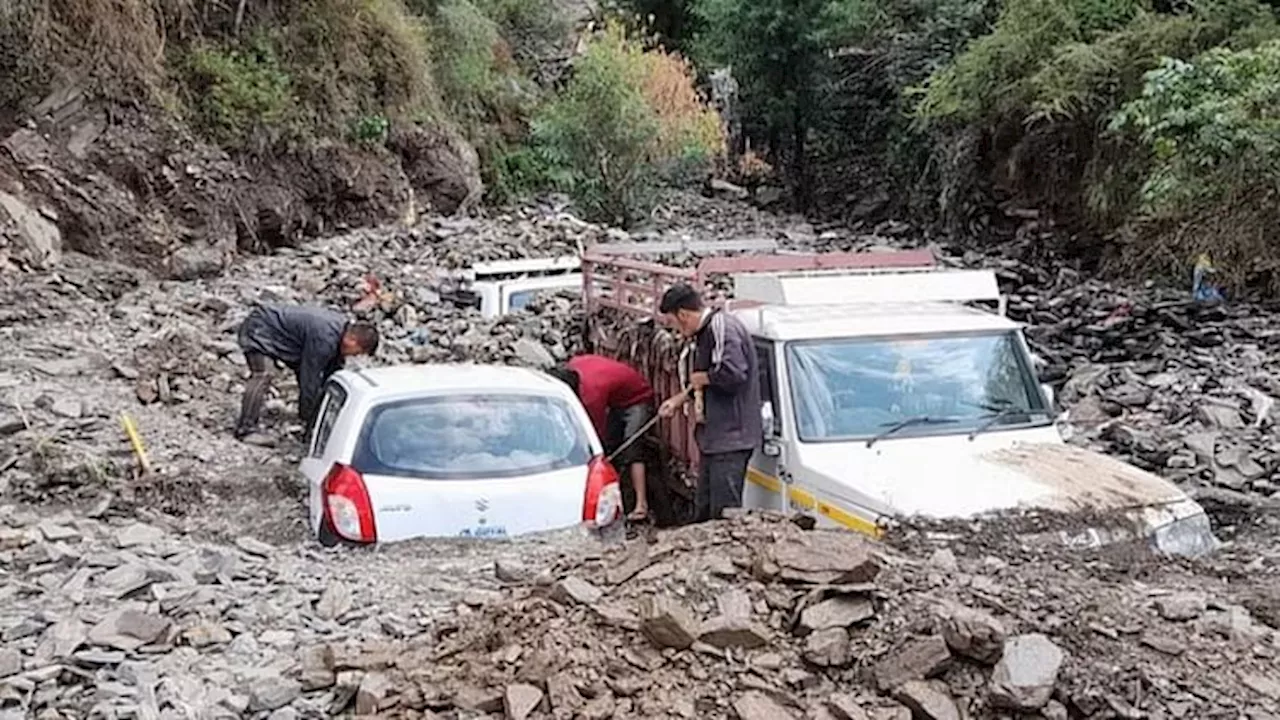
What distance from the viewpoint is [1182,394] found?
11.3 m

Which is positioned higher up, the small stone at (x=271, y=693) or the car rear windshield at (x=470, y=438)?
the car rear windshield at (x=470, y=438)

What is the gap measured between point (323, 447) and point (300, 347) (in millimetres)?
2955

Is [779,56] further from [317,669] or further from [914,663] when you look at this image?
[914,663]

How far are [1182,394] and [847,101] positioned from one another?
2169 cm

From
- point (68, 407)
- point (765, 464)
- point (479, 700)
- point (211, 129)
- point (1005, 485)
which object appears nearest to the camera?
point (479, 700)

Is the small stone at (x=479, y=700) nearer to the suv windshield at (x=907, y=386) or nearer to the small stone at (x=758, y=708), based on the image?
the small stone at (x=758, y=708)

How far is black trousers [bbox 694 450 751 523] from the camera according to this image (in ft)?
24.3

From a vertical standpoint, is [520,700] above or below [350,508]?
below

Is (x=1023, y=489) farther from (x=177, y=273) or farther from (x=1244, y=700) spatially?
(x=177, y=273)

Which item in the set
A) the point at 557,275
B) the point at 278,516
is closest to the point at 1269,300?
the point at 557,275

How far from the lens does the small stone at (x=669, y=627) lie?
175 inches

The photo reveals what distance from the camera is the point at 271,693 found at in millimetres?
4613

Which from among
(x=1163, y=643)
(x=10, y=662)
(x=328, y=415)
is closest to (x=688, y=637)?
(x=1163, y=643)

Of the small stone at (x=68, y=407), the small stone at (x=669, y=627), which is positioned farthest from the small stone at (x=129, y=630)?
the small stone at (x=68, y=407)
